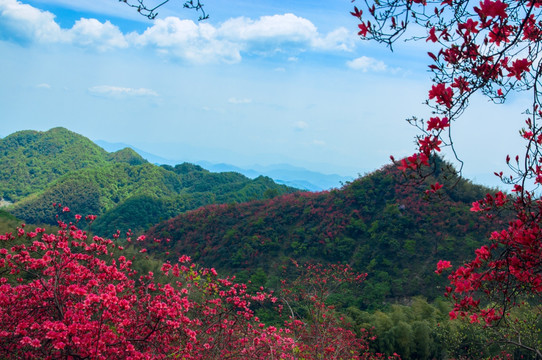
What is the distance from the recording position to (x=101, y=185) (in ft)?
178

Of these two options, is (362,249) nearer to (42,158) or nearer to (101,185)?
(101,185)

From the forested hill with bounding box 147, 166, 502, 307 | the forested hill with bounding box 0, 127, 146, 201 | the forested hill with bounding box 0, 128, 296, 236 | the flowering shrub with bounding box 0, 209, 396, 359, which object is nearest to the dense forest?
the forested hill with bounding box 147, 166, 502, 307

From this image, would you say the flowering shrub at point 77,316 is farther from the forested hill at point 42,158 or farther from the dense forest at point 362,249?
the forested hill at point 42,158

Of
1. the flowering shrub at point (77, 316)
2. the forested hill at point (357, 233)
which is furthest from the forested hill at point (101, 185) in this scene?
the flowering shrub at point (77, 316)

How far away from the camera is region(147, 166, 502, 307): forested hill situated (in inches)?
664

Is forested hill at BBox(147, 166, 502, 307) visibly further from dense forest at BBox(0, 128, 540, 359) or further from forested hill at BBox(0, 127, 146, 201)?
forested hill at BBox(0, 127, 146, 201)

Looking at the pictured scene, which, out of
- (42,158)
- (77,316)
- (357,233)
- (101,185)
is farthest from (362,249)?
(42,158)

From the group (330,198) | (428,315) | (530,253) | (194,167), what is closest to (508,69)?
(530,253)

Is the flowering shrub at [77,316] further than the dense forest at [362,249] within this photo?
No

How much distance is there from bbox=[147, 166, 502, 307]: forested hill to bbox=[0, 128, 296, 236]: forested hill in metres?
6.95

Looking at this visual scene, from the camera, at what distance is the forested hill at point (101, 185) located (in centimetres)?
4156

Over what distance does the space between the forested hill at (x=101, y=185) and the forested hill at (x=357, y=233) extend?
6.95 m

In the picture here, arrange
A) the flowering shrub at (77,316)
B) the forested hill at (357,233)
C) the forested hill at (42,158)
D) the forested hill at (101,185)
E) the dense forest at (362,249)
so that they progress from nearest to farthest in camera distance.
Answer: the flowering shrub at (77,316)
the dense forest at (362,249)
the forested hill at (357,233)
the forested hill at (101,185)
the forested hill at (42,158)

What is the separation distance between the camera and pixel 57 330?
2359 millimetres
